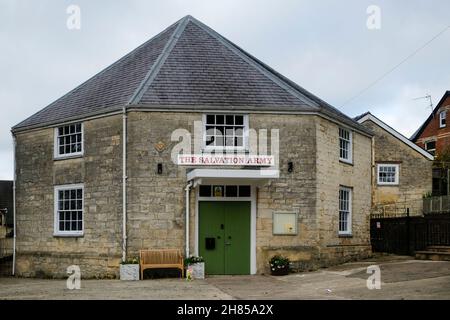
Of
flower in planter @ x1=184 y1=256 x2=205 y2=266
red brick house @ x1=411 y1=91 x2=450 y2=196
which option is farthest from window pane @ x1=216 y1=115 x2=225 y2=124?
red brick house @ x1=411 y1=91 x2=450 y2=196

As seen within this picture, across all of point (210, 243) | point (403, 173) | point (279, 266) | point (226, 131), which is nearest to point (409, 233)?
point (279, 266)

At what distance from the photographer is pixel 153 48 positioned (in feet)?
75.4

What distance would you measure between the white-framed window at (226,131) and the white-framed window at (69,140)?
176 inches

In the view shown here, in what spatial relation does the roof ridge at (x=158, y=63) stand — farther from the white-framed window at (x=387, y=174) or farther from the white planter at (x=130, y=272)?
the white-framed window at (x=387, y=174)

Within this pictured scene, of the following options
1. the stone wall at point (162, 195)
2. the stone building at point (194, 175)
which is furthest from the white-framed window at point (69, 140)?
the stone wall at point (162, 195)

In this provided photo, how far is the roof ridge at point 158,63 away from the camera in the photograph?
64.6 feet

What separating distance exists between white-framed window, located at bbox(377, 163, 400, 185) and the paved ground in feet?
57.0

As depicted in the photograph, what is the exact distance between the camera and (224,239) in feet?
63.6

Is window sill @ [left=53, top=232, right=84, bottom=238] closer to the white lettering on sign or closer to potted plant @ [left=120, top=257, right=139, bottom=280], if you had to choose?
potted plant @ [left=120, top=257, right=139, bottom=280]

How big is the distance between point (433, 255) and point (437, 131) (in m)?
28.6

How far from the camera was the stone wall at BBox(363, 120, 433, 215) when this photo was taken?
36.2m

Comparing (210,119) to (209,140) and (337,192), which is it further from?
(337,192)
